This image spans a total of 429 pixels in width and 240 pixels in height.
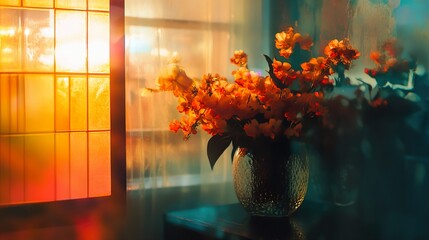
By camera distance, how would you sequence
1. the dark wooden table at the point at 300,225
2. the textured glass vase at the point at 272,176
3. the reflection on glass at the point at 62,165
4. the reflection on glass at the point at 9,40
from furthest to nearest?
the reflection on glass at the point at 62,165 → the reflection on glass at the point at 9,40 → the textured glass vase at the point at 272,176 → the dark wooden table at the point at 300,225

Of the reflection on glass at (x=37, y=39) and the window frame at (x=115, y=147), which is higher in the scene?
the reflection on glass at (x=37, y=39)

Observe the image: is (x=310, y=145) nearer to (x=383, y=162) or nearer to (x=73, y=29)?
(x=383, y=162)

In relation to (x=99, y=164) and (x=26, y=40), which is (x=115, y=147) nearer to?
(x=99, y=164)

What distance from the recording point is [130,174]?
6.77 feet

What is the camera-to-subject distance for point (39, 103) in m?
1.93

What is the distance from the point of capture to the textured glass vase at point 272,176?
5.62 ft

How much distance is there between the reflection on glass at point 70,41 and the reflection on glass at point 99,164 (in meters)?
0.26

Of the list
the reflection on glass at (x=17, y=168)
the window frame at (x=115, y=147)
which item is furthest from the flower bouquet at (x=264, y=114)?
the reflection on glass at (x=17, y=168)

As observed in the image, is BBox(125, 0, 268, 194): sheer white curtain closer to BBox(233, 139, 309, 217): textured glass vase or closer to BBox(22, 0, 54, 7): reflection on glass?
BBox(22, 0, 54, 7): reflection on glass

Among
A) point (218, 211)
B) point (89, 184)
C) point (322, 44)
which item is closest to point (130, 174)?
point (89, 184)

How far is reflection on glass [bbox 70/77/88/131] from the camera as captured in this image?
1986 mm

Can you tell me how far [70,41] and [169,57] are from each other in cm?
37

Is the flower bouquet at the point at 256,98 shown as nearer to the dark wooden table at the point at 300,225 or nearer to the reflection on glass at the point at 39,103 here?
the dark wooden table at the point at 300,225

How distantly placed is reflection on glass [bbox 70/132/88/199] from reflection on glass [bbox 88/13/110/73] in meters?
0.25
